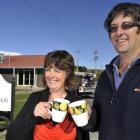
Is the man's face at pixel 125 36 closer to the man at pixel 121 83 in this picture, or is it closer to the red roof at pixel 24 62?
the man at pixel 121 83

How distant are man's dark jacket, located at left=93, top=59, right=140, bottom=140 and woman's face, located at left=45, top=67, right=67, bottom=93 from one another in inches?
13.5

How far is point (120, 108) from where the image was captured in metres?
3.07

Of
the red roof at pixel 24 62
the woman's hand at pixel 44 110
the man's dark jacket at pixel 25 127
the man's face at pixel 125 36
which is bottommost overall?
the man's dark jacket at pixel 25 127

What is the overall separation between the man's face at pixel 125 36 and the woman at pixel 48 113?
1.69 feet

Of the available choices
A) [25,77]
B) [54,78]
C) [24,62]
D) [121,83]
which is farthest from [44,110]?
[24,62]

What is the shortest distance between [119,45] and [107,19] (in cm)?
32

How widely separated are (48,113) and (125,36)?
81 cm

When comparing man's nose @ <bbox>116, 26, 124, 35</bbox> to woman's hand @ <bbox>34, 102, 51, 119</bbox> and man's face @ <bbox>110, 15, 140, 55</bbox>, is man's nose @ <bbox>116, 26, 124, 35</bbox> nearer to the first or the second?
man's face @ <bbox>110, 15, 140, 55</bbox>

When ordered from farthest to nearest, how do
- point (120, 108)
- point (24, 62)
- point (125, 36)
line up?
point (24, 62)
point (125, 36)
point (120, 108)

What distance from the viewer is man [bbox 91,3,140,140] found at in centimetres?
298

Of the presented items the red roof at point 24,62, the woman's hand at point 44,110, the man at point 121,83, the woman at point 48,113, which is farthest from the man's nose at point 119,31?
the red roof at point 24,62

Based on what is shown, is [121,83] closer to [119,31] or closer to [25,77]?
[119,31]

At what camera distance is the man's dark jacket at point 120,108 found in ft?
9.71

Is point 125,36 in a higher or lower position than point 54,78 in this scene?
higher
